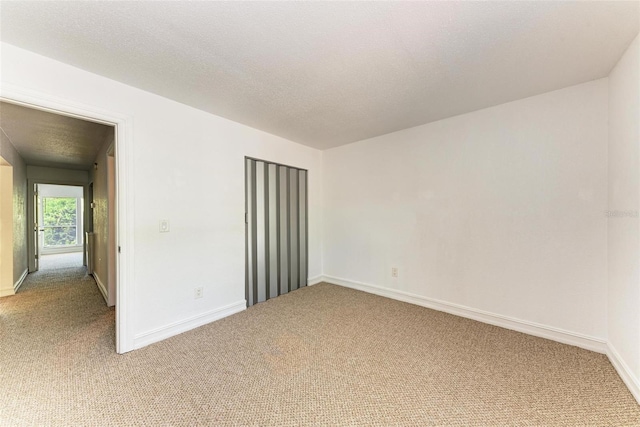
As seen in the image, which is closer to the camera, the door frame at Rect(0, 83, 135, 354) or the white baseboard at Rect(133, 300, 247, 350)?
the door frame at Rect(0, 83, 135, 354)

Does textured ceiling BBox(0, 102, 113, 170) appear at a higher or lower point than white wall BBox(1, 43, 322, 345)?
higher

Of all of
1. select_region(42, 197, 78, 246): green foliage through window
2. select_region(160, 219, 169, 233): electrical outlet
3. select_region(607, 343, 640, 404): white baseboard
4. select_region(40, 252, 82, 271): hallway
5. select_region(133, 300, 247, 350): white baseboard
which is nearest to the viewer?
select_region(607, 343, 640, 404): white baseboard

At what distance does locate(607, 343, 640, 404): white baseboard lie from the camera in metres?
1.56

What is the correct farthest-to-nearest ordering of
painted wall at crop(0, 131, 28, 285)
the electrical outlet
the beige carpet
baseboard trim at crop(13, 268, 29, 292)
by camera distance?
baseboard trim at crop(13, 268, 29, 292) < painted wall at crop(0, 131, 28, 285) < the electrical outlet < the beige carpet

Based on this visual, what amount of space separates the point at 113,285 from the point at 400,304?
12.0 ft

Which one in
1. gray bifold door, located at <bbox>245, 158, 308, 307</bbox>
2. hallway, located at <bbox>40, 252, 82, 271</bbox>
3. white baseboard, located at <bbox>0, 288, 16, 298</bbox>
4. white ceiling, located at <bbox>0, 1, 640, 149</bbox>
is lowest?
hallway, located at <bbox>40, 252, 82, 271</bbox>

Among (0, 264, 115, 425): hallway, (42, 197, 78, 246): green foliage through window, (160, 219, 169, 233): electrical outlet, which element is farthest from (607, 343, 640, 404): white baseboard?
(42, 197, 78, 246): green foliage through window

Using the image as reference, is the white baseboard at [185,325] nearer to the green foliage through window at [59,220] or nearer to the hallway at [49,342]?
the hallway at [49,342]

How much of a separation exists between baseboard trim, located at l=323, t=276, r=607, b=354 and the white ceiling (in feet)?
7.11

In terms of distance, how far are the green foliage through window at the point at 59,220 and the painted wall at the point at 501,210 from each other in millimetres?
9707

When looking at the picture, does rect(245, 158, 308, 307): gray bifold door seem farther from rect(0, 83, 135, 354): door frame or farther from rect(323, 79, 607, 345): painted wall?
rect(0, 83, 135, 354): door frame

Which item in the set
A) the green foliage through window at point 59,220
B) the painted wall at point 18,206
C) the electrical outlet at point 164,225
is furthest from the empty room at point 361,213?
the green foliage through window at point 59,220

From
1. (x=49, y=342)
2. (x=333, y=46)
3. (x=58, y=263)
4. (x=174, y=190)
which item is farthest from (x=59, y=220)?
(x=333, y=46)

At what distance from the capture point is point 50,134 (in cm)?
325
